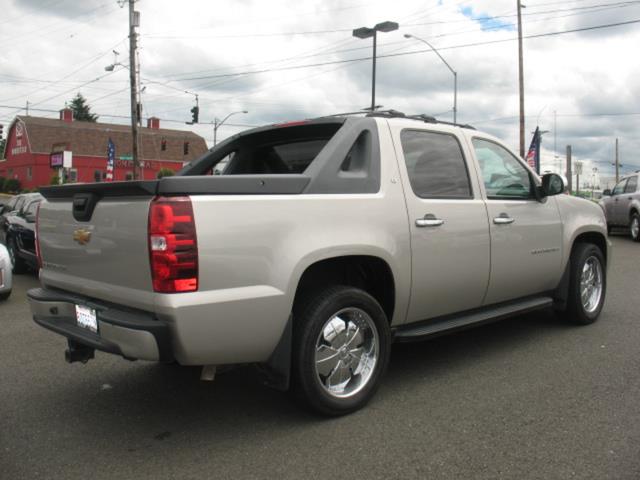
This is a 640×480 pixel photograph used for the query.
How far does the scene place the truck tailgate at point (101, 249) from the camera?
10.3 feet

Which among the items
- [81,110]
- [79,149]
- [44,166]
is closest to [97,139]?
[79,149]

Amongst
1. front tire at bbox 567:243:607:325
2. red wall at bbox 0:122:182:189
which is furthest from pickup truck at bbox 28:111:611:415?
red wall at bbox 0:122:182:189

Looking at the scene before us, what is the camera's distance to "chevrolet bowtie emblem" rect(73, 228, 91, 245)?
350 cm

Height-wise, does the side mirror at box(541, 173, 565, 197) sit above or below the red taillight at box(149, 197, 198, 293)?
above

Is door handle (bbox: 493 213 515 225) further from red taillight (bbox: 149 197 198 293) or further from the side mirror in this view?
red taillight (bbox: 149 197 198 293)

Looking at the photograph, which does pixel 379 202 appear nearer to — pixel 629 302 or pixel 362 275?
pixel 362 275

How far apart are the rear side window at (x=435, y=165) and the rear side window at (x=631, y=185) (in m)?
13.9

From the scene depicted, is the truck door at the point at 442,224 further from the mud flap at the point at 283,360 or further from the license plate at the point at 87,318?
the license plate at the point at 87,318

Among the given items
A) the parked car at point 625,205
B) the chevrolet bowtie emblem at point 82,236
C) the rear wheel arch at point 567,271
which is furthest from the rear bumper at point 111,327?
the parked car at point 625,205

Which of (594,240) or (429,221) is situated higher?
(429,221)

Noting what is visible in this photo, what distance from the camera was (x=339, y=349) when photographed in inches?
146

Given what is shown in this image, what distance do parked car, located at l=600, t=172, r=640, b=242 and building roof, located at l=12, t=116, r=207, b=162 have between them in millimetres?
48548

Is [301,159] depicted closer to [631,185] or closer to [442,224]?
[442,224]

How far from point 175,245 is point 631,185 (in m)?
16.7
